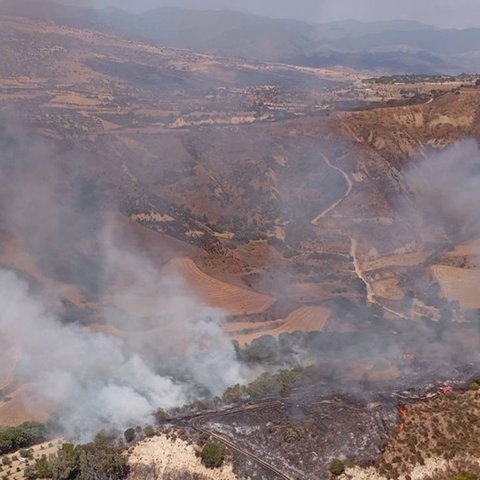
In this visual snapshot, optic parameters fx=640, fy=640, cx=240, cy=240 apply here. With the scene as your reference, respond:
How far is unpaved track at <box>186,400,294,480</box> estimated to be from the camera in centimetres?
3228

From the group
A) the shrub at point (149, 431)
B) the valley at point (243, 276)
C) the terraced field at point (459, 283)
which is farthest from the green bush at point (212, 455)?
the terraced field at point (459, 283)

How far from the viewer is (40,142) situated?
241 ft

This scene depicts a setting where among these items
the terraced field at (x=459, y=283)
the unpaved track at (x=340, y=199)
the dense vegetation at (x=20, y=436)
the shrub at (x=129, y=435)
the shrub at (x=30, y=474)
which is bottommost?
the shrub at (x=30, y=474)

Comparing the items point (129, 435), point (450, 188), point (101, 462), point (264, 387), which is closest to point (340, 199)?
point (450, 188)

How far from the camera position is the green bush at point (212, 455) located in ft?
105

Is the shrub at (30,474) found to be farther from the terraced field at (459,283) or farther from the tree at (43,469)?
the terraced field at (459,283)

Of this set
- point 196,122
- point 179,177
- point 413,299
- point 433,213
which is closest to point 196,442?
point 413,299

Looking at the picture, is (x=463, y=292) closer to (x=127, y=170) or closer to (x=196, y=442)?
(x=196, y=442)

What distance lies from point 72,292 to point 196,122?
48.5 meters

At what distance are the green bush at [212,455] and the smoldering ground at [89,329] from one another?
4.72 m

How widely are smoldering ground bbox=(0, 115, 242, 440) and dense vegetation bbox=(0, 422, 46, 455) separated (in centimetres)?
146

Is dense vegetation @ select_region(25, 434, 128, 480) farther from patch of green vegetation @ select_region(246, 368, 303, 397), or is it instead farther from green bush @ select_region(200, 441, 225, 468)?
patch of green vegetation @ select_region(246, 368, 303, 397)

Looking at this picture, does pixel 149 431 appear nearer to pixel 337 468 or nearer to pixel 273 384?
pixel 273 384

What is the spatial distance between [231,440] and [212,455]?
1.92m
